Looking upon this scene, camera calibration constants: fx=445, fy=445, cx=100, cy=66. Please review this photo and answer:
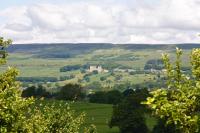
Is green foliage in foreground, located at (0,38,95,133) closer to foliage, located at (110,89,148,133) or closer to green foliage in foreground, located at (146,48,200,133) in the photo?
green foliage in foreground, located at (146,48,200,133)

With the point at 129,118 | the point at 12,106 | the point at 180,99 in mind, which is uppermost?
the point at 180,99

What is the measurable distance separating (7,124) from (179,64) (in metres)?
12.6

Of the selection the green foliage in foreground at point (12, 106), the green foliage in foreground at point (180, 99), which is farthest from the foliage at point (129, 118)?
the green foliage in foreground at point (180, 99)

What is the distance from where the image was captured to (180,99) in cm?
2023

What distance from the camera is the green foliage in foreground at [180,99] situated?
1923 cm

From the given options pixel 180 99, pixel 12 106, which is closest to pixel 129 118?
pixel 12 106

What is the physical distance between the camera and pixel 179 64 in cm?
2100

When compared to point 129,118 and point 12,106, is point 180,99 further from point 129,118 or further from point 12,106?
point 129,118

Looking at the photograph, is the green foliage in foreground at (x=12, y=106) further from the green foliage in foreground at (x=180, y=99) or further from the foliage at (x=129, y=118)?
the foliage at (x=129, y=118)

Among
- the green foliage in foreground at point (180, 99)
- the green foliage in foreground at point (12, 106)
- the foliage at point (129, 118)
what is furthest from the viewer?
the foliage at point (129, 118)

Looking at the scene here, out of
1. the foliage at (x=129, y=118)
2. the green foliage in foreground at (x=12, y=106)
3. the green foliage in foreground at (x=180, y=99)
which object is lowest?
the foliage at (x=129, y=118)

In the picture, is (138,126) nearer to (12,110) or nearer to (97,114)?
(97,114)

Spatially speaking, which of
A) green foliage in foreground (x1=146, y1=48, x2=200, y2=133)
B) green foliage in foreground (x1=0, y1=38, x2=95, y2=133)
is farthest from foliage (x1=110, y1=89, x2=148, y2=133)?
green foliage in foreground (x1=146, y1=48, x2=200, y2=133)

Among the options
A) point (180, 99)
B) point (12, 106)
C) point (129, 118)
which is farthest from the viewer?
point (129, 118)
